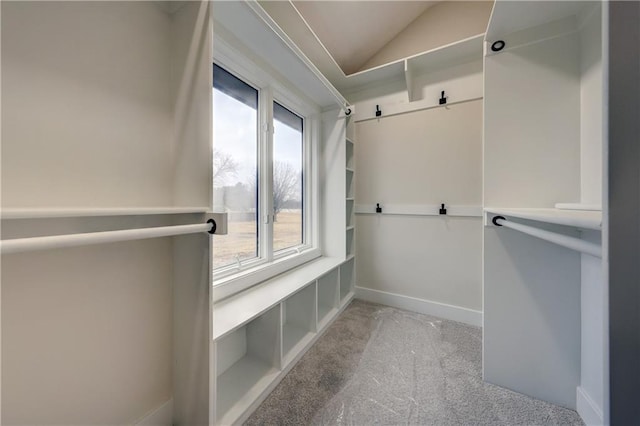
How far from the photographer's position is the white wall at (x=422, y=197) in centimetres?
226

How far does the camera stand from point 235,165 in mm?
1749

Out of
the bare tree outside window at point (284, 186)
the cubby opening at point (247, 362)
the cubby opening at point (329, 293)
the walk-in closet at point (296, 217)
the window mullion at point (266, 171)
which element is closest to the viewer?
the walk-in closet at point (296, 217)

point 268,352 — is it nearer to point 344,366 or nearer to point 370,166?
point 344,366

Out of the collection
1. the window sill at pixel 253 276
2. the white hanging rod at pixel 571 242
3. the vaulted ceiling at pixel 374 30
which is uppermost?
the vaulted ceiling at pixel 374 30

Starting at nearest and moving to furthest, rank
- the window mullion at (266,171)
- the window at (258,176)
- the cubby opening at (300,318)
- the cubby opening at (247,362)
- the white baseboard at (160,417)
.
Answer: the white baseboard at (160,417)
the cubby opening at (247,362)
the window at (258,176)
the cubby opening at (300,318)
the window mullion at (266,171)

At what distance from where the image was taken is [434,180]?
94.8 inches

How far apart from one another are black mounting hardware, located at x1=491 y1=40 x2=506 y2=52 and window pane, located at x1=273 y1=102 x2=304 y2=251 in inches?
66.6

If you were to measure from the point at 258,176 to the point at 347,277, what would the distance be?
164 centimetres

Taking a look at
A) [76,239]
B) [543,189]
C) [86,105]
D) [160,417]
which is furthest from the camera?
[543,189]

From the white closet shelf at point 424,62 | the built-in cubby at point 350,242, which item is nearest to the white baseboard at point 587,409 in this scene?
the built-in cubby at point 350,242

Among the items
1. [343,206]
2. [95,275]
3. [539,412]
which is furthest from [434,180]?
[95,275]

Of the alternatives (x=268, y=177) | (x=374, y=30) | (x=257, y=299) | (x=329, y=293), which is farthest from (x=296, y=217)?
(x=374, y=30)

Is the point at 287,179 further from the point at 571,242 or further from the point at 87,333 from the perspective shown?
the point at 571,242

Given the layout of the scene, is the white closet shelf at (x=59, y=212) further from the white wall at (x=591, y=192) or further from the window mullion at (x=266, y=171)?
the white wall at (x=591, y=192)
